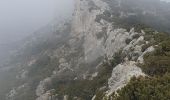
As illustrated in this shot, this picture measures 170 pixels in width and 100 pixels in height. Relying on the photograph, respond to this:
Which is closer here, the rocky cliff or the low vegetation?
the low vegetation

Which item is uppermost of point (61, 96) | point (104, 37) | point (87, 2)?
point (87, 2)

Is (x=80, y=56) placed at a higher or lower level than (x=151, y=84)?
lower

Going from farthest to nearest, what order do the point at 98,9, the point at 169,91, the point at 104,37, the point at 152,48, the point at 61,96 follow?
1. the point at 98,9
2. the point at 104,37
3. the point at 61,96
4. the point at 152,48
5. the point at 169,91

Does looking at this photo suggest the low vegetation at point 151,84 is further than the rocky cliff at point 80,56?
No

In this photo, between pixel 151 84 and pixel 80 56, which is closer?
pixel 151 84

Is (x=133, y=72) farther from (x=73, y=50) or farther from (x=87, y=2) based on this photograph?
(x=87, y=2)

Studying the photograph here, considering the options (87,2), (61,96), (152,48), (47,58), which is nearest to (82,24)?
(87,2)

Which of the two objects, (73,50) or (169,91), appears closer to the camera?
(169,91)

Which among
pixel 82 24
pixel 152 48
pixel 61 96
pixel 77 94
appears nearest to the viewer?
pixel 152 48

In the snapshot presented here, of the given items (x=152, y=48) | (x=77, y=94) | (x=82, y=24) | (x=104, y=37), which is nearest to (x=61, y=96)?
(x=77, y=94)

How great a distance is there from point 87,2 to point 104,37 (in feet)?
113

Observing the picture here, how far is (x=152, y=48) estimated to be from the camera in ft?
153

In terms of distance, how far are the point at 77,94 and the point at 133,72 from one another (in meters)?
33.1

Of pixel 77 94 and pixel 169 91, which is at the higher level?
pixel 169 91
